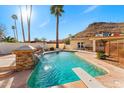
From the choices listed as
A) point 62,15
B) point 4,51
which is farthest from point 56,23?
point 4,51

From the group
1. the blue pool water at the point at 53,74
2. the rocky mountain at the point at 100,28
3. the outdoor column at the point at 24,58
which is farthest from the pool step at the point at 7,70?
the rocky mountain at the point at 100,28

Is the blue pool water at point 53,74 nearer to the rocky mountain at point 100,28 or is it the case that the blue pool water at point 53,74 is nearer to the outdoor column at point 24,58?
the outdoor column at point 24,58

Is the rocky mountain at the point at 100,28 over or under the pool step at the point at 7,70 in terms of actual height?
over

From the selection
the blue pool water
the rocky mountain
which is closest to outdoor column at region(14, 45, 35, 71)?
the blue pool water

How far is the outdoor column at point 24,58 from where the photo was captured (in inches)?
266
